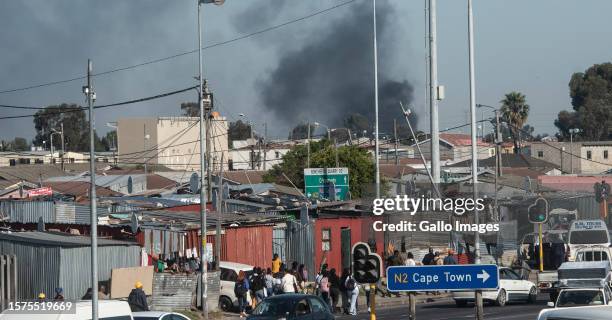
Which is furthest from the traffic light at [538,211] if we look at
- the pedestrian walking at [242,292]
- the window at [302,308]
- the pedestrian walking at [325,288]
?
the window at [302,308]

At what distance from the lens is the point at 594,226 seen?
45344mm

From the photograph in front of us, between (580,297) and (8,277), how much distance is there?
16.6 metres

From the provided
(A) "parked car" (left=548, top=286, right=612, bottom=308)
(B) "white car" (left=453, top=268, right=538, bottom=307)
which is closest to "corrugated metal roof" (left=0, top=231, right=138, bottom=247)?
(B) "white car" (left=453, top=268, right=538, bottom=307)

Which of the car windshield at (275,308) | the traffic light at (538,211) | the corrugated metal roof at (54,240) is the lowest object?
the car windshield at (275,308)

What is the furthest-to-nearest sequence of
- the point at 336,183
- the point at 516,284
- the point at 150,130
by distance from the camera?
the point at 150,130 → the point at 336,183 → the point at 516,284

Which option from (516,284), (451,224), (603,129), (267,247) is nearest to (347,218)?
(267,247)

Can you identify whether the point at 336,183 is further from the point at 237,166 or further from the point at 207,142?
the point at 237,166

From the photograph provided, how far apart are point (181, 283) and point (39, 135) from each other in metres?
139

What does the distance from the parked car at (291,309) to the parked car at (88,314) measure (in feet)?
24.1

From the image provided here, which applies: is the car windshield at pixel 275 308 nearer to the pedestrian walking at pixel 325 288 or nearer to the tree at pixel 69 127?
the pedestrian walking at pixel 325 288

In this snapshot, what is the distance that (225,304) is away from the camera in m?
37.1

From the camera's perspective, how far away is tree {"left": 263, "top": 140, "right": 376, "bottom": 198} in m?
86.9

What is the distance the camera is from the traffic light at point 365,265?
19.2 metres

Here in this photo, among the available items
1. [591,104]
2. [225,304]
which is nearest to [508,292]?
[225,304]
